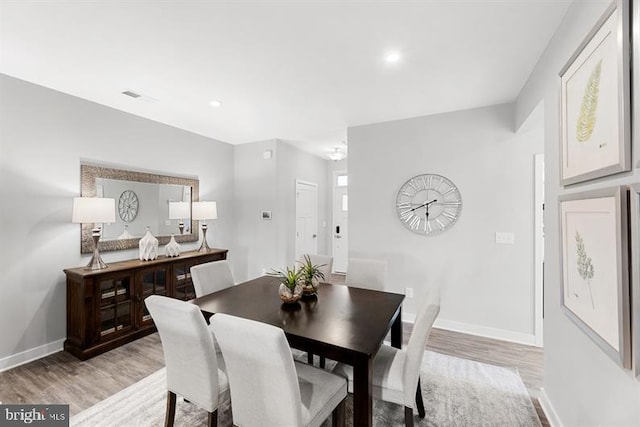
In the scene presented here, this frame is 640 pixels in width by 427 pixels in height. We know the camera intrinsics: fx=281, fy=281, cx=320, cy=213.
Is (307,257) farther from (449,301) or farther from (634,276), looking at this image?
(634,276)

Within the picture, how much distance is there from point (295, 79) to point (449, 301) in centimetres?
299

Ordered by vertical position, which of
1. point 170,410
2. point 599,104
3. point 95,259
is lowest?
point 170,410

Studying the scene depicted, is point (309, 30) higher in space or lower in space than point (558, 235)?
higher

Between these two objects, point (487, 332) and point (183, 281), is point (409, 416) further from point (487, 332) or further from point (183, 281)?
point (183, 281)

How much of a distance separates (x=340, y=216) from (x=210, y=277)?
404 centimetres

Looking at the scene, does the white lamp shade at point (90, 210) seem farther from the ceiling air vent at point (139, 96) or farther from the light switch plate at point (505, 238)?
the light switch plate at point (505, 238)

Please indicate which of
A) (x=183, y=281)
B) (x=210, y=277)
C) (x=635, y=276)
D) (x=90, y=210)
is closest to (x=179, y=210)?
(x=183, y=281)

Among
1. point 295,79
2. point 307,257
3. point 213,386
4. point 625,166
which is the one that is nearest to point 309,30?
point 295,79

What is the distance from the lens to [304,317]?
180 cm

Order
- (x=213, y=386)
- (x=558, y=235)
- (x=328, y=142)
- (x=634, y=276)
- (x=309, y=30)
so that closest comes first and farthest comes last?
1. (x=634, y=276)
2. (x=213, y=386)
3. (x=558, y=235)
4. (x=309, y=30)
5. (x=328, y=142)

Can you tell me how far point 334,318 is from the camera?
5.84 ft

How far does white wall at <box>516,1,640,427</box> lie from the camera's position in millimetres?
1147

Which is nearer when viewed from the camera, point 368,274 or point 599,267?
point 599,267

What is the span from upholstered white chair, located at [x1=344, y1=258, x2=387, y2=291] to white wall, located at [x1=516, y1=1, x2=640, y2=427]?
125 centimetres
